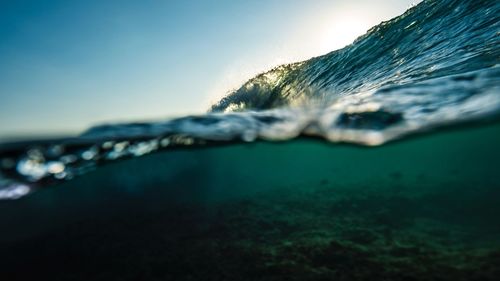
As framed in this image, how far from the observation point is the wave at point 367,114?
6.75 metres

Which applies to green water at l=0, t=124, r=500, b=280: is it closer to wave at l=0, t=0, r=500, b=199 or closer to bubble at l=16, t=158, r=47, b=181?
wave at l=0, t=0, r=500, b=199

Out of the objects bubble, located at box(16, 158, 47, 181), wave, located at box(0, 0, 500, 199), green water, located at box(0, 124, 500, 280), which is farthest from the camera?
green water, located at box(0, 124, 500, 280)

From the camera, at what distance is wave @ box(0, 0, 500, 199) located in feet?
22.1

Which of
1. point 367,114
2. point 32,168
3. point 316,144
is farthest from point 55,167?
point 316,144

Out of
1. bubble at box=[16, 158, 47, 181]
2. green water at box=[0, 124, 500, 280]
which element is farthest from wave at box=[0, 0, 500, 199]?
green water at box=[0, 124, 500, 280]

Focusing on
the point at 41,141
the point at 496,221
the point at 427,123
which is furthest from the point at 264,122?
the point at 496,221

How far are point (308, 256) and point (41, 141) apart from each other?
744cm

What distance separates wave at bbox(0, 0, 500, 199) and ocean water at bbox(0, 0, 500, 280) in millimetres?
41

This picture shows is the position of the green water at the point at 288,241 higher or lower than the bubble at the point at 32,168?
lower

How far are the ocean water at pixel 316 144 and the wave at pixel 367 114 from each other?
41mm

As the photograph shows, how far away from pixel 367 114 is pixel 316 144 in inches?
216

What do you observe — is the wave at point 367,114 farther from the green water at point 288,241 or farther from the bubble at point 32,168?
the green water at point 288,241

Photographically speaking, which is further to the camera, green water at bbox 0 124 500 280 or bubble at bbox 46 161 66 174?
green water at bbox 0 124 500 280

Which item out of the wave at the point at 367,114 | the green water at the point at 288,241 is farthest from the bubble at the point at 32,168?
the green water at the point at 288,241
